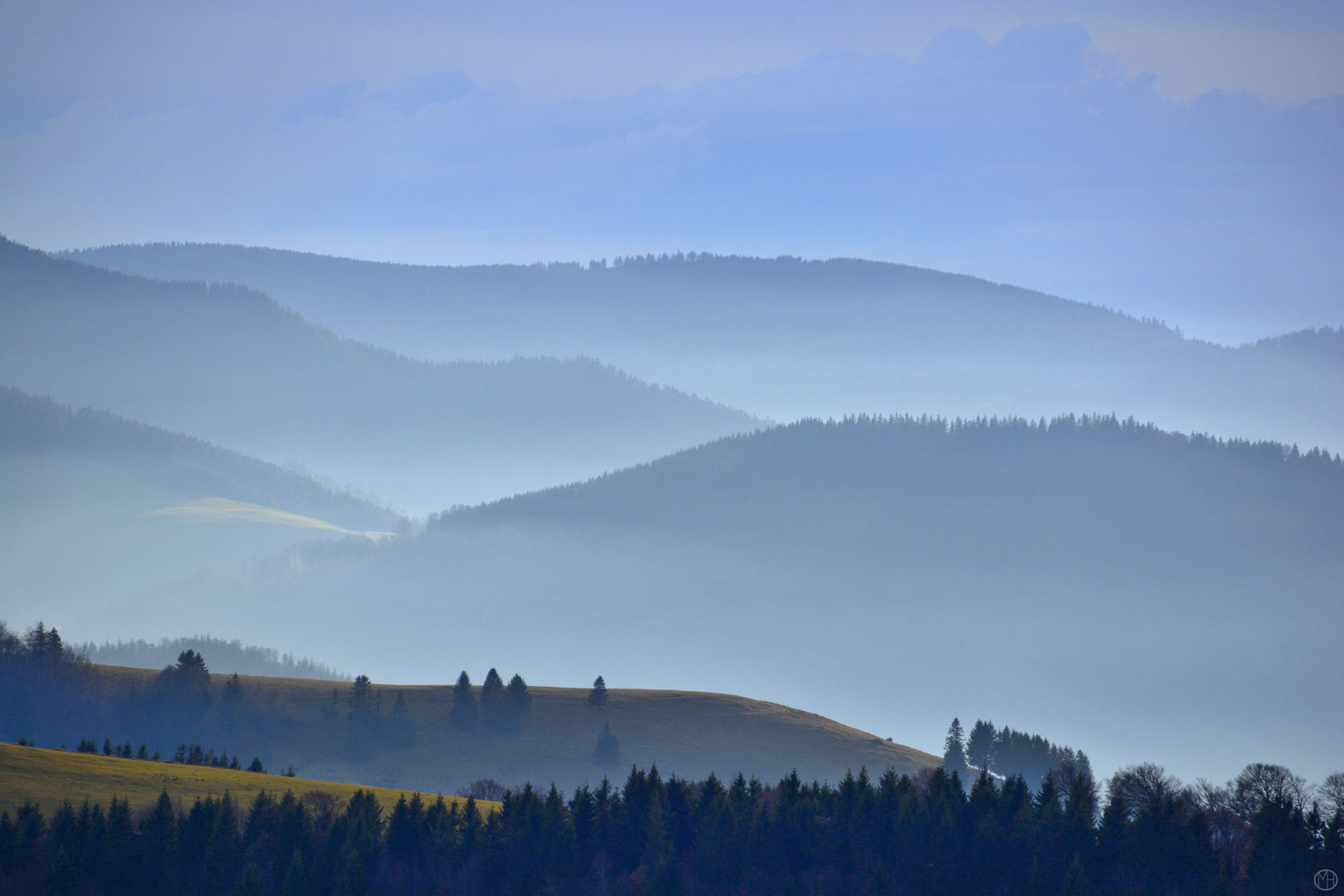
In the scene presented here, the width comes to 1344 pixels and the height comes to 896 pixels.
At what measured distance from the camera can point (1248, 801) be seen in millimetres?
105438

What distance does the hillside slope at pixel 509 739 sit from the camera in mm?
162500

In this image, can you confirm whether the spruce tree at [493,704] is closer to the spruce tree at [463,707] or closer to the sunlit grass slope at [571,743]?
the spruce tree at [463,707]

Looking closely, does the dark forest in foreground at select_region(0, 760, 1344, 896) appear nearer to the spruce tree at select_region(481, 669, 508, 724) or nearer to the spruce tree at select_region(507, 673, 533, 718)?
the spruce tree at select_region(481, 669, 508, 724)

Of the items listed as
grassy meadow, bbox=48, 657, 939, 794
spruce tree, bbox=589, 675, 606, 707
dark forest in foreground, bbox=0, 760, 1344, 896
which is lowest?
dark forest in foreground, bbox=0, 760, 1344, 896

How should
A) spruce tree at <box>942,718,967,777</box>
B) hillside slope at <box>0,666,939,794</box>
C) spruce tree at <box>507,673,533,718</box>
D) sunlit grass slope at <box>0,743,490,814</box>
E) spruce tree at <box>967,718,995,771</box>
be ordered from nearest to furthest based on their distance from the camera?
1. sunlit grass slope at <box>0,743,490,814</box>
2. hillside slope at <box>0,666,939,794</box>
3. spruce tree at <box>942,718,967,777</box>
4. spruce tree at <box>967,718,995,771</box>
5. spruce tree at <box>507,673,533,718</box>

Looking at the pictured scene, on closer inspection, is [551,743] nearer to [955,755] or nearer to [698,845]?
[955,755]

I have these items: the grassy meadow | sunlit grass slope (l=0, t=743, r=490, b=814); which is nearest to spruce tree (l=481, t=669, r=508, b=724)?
the grassy meadow

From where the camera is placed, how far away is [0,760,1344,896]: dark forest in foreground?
296 ft

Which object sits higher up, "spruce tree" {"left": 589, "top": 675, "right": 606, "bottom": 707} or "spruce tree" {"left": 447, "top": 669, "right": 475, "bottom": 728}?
"spruce tree" {"left": 589, "top": 675, "right": 606, "bottom": 707}

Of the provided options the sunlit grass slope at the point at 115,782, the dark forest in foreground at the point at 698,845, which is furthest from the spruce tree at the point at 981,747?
the sunlit grass slope at the point at 115,782

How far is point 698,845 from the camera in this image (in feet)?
325

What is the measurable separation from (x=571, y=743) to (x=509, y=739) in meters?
7.93

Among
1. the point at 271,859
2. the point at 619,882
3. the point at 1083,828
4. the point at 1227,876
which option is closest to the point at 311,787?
the point at 271,859

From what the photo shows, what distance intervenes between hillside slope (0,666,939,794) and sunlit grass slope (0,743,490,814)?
39.7 m
